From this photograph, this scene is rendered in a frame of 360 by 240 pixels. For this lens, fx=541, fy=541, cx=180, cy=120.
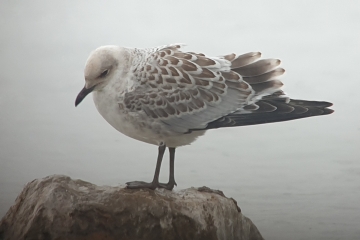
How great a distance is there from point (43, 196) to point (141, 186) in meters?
0.45

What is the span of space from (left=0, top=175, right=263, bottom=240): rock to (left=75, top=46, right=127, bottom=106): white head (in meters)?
0.44

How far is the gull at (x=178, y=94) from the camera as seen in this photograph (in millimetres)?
2436

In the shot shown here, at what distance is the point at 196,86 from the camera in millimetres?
2547

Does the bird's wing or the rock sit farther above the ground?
the bird's wing

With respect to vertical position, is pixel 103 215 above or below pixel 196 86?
below

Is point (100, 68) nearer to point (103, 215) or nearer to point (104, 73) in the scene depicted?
point (104, 73)

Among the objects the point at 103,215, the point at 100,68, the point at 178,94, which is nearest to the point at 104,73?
the point at 100,68

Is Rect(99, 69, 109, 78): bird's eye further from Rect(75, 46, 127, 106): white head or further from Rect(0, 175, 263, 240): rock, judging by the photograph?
Rect(0, 175, 263, 240): rock

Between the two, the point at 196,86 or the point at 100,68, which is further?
the point at 196,86

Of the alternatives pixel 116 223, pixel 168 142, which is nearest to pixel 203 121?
pixel 168 142

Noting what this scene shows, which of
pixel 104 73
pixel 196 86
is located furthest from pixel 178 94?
pixel 104 73

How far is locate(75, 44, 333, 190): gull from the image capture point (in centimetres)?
244

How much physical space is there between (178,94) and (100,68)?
38 centimetres

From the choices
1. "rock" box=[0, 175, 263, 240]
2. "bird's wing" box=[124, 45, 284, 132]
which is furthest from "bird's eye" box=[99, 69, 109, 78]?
"rock" box=[0, 175, 263, 240]
